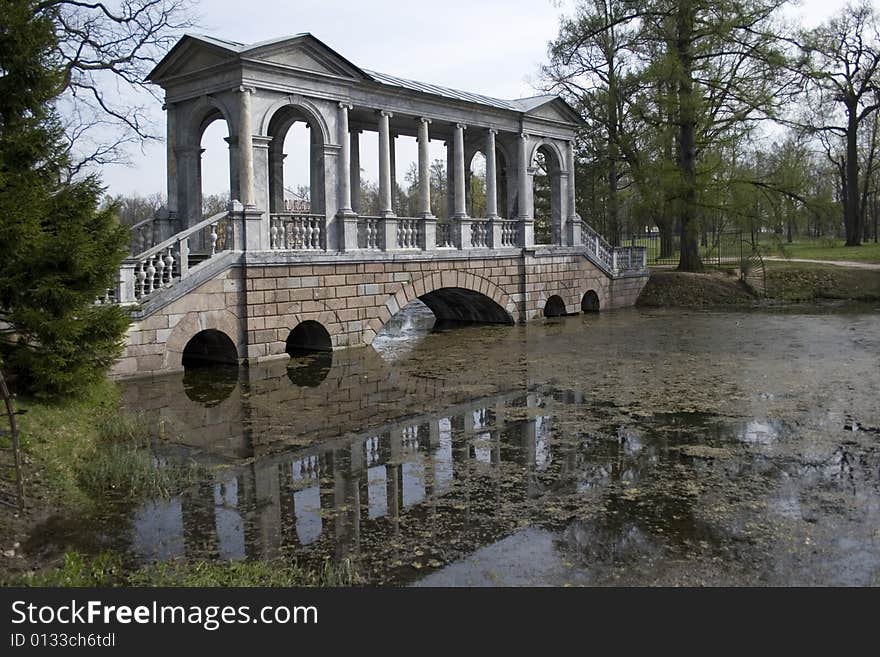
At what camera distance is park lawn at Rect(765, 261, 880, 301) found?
81.0 feet

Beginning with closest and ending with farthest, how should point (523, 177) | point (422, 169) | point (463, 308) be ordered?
point (422, 169)
point (523, 177)
point (463, 308)

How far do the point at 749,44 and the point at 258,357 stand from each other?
19.3 meters

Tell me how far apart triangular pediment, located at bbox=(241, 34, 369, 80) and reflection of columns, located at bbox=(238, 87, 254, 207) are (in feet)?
2.42

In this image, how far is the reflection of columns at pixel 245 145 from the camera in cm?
1402

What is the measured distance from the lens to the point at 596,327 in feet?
63.1

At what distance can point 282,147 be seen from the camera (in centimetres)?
1798

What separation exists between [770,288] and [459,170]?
12.0 meters

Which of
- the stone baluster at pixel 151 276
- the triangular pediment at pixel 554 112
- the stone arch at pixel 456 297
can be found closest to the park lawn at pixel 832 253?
the triangular pediment at pixel 554 112

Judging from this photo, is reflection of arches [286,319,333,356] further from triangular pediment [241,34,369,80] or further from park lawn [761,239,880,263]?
park lawn [761,239,880,263]

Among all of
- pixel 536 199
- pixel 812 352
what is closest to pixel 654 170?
pixel 536 199

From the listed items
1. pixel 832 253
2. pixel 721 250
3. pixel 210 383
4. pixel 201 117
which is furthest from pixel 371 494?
pixel 832 253

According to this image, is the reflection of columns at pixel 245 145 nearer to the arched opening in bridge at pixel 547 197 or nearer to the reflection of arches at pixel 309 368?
the reflection of arches at pixel 309 368

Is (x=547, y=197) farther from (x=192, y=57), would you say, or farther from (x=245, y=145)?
(x=245, y=145)

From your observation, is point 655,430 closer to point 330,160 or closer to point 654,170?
point 330,160
